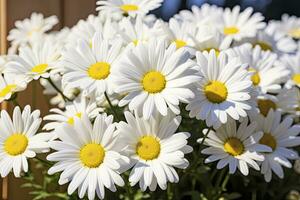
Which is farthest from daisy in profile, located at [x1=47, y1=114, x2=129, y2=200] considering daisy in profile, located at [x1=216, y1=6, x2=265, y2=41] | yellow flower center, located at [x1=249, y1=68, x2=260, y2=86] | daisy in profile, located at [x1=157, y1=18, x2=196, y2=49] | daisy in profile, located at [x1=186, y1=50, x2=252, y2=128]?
daisy in profile, located at [x1=216, y1=6, x2=265, y2=41]

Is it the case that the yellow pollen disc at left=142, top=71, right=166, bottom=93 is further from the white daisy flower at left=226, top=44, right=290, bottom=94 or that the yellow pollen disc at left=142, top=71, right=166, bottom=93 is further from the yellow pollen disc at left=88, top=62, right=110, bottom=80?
the white daisy flower at left=226, top=44, right=290, bottom=94

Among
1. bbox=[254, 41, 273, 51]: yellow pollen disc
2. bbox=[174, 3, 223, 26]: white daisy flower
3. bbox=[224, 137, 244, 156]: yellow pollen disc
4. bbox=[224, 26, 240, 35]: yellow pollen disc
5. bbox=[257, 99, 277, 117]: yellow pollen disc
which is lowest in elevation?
bbox=[257, 99, 277, 117]: yellow pollen disc

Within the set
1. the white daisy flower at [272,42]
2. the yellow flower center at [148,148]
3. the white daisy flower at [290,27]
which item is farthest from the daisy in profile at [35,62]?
the white daisy flower at [290,27]

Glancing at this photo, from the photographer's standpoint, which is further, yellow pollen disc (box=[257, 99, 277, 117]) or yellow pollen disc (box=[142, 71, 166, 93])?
yellow pollen disc (box=[257, 99, 277, 117])

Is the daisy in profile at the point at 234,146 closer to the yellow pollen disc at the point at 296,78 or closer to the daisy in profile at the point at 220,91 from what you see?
the daisy in profile at the point at 220,91

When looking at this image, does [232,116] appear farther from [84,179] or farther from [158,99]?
[84,179]
